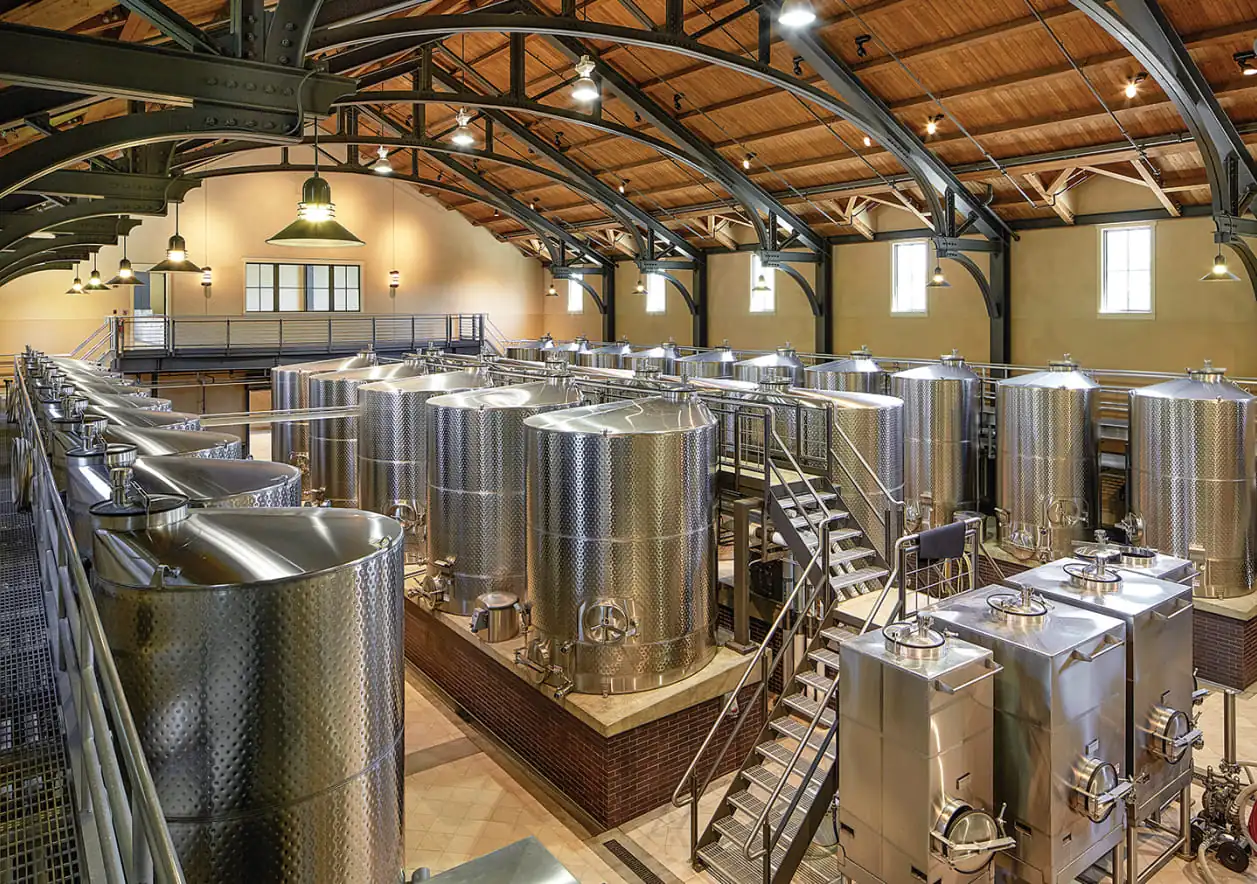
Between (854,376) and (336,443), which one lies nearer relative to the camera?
(336,443)

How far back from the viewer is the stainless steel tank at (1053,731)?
5.03 meters

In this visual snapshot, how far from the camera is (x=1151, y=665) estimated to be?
5.73 meters

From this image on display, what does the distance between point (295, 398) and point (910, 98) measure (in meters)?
11.0

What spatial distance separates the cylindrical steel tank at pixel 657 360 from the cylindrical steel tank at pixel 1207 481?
34.9 feet

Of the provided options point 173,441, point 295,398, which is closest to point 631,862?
point 173,441

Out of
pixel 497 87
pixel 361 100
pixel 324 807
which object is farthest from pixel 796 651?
pixel 497 87

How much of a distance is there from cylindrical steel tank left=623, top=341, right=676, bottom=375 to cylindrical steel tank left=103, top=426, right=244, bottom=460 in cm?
1317

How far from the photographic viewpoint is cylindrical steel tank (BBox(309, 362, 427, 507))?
12.6 meters

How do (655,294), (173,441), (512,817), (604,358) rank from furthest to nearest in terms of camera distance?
(655,294), (604,358), (512,817), (173,441)

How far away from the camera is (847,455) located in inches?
366

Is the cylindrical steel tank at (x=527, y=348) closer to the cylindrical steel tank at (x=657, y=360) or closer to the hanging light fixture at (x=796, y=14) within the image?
the cylindrical steel tank at (x=657, y=360)

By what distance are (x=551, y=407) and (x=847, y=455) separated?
3.09 m

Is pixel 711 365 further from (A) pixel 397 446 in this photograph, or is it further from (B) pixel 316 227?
(B) pixel 316 227

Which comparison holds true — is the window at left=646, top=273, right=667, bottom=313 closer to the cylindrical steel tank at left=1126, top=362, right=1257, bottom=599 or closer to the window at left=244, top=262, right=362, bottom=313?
the window at left=244, top=262, right=362, bottom=313
